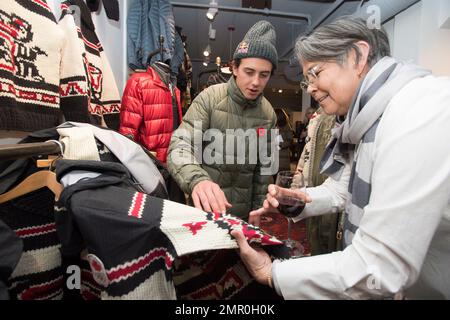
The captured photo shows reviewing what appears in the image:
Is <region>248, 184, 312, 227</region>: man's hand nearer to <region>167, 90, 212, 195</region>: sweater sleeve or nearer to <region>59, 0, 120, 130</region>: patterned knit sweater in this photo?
<region>167, 90, 212, 195</region>: sweater sleeve

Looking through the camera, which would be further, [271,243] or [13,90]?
[13,90]

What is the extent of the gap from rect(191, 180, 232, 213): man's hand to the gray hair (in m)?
0.62

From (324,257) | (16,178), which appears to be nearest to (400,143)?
(324,257)

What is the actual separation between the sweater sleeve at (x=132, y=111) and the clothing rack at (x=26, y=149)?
1.36 metres

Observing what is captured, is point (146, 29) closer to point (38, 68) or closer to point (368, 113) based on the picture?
point (38, 68)

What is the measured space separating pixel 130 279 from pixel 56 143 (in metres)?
0.45

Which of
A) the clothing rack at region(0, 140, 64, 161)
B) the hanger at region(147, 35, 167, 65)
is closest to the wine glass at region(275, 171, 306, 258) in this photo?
the clothing rack at region(0, 140, 64, 161)

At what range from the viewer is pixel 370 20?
3.26ft

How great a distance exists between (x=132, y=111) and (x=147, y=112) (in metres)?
0.11

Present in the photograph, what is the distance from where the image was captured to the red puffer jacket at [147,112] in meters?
2.12

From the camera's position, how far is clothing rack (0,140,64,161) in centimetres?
58

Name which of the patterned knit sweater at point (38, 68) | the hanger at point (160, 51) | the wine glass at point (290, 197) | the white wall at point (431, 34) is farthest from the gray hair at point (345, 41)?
the white wall at point (431, 34)

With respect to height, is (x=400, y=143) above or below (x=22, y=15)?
below
